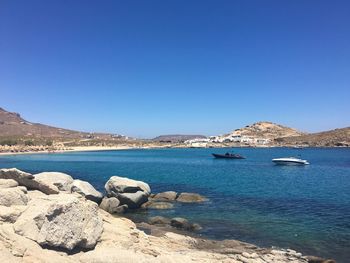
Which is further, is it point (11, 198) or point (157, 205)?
point (157, 205)

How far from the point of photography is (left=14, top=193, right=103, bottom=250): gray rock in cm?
1376

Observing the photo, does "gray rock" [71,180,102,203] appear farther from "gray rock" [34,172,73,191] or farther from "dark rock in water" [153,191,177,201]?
"dark rock in water" [153,191,177,201]

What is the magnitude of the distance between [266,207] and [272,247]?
1314cm

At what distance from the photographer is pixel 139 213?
108ft

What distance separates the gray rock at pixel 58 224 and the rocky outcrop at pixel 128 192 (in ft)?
61.9

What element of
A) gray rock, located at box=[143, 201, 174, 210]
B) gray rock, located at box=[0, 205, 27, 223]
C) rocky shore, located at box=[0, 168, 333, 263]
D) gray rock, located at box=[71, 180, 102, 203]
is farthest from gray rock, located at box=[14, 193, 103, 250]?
gray rock, located at box=[143, 201, 174, 210]

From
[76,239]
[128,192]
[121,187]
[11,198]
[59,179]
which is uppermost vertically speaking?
[11,198]

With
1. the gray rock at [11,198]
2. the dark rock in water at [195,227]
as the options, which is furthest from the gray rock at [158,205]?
the gray rock at [11,198]

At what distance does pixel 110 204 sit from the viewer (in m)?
33.1

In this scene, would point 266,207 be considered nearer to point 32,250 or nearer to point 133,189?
point 133,189

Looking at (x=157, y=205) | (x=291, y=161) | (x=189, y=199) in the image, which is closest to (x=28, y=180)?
(x=157, y=205)

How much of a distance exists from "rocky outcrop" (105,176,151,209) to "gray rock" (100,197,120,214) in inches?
35.9

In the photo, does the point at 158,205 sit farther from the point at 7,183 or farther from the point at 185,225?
the point at 7,183

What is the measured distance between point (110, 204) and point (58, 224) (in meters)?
19.3
